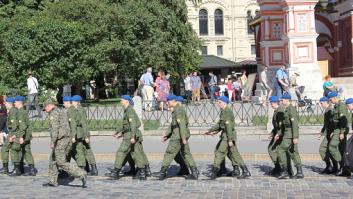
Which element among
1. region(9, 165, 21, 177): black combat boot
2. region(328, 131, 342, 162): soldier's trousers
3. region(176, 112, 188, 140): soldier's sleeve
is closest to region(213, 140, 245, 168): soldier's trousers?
region(176, 112, 188, 140): soldier's sleeve

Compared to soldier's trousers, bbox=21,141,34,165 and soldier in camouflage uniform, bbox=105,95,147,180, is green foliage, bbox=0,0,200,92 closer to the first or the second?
soldier's trousers, bbox=21,141,34,165

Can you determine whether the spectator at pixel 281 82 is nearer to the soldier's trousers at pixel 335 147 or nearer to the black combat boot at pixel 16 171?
the soldier's trousers at pixel 335 147

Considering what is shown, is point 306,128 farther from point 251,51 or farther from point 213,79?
point 251,51

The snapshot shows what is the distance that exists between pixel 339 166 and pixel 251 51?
209 ft

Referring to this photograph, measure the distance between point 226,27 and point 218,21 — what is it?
125 cm

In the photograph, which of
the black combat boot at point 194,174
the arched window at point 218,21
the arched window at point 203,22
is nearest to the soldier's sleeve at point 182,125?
the black combat boot at point 194,174

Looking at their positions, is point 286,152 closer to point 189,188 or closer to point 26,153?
point 189,188

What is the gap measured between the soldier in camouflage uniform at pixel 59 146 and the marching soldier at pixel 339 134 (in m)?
4.88

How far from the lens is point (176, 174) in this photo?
12.9 meters

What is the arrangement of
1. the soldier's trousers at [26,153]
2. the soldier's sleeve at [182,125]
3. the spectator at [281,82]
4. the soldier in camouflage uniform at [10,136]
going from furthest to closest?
the spectator at [281,82], the soldier's trousers at [26,153], the soldier in camouflage uniform at [10,136], the soldier's sleeve at [182,125]

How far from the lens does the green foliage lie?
101 feet

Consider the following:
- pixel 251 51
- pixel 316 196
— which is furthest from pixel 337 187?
pixel 251 51

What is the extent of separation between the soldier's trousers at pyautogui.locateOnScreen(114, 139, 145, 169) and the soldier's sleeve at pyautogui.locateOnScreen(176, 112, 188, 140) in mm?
977

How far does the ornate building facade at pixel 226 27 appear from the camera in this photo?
7431cm
